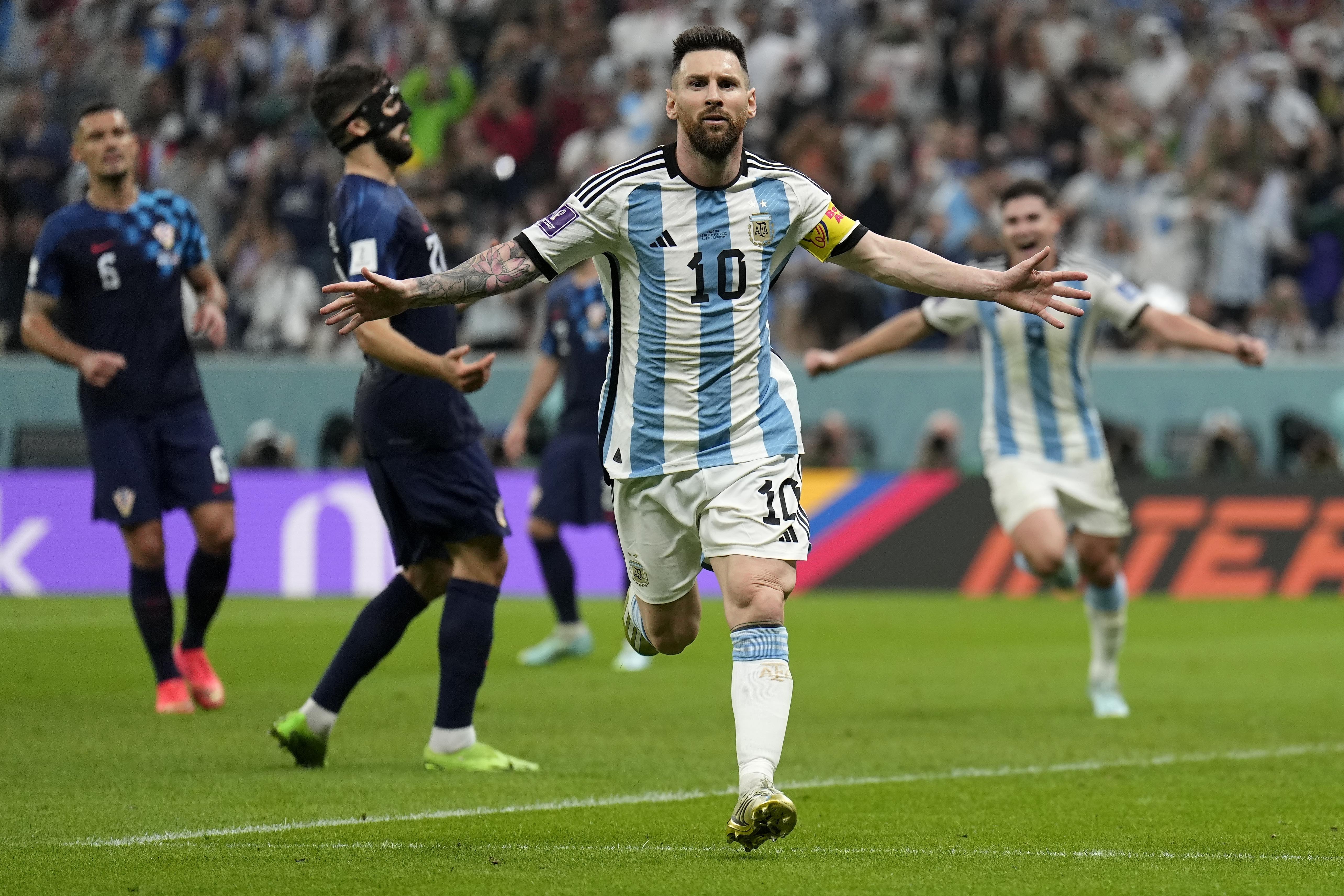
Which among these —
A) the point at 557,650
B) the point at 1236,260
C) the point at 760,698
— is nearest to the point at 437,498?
the point at 760,698

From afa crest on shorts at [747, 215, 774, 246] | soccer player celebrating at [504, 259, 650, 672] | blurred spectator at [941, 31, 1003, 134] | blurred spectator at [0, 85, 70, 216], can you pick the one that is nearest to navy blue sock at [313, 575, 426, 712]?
afa crest on shorts at [747, 215, 774, 246]

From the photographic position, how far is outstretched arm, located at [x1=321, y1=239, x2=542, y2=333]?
18.2 feet

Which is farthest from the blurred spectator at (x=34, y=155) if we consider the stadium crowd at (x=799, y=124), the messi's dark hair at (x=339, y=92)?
the messi's dark hair at (x=339, y=92)

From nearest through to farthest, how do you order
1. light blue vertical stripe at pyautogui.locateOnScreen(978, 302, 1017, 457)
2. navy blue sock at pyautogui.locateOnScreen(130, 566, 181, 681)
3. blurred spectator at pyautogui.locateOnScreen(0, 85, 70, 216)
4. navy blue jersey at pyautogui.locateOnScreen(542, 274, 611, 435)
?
navy blue sock at pyautogui.locateOnScreen(130, 566, 181, 681) < light blue vertical stripe at pyautogui.locateOnScreen(978, 302, 1017, 457) < navy blue jersey at pyautogui.locateOnScreen(542, 274, 611, 435) < blurred spectator at pyautogui.locateOnScreen(0, 85, 70, 216)

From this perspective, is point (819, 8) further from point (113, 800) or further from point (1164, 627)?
point (113, 800)

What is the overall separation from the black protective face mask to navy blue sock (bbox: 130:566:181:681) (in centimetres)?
276

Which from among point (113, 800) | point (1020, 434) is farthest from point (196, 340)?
point (113, 800)

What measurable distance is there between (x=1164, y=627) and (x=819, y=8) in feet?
33.7

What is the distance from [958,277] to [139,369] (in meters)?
4.73

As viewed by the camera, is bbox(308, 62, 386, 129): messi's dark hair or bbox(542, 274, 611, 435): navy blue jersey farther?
bbox(542, 274, 611, 435): navy blue jersey

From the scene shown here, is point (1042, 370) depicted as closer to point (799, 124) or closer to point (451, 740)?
point (451, 740)

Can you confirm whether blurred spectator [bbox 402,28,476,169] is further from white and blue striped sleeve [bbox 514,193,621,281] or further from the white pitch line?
white and blue striped sleeve [bbox 514,193,621,281]

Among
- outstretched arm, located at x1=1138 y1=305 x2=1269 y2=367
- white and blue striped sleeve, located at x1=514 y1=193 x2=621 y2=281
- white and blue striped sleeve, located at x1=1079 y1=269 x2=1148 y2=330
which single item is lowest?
outstretched arm, located at x1=1138 y1=305 x2=1269 y2=367

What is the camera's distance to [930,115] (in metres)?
20.6
